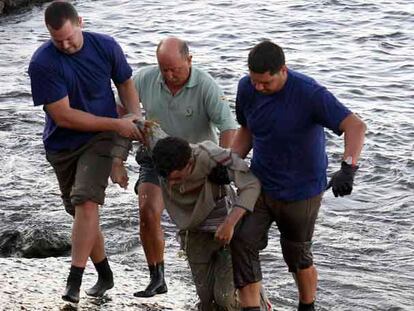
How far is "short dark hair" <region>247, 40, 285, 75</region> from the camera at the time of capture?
236 inches

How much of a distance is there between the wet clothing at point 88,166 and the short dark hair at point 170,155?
91cm

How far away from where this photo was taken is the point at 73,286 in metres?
6.68

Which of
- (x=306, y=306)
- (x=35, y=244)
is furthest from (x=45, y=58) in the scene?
(x=35, y=244)

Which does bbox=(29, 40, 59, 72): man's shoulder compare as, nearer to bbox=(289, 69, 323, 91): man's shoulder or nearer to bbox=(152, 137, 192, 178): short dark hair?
bbox=(152, 137, 192, 178): short dark hair

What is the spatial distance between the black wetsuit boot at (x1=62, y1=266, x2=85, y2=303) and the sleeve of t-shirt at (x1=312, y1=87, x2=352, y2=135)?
6.21ft

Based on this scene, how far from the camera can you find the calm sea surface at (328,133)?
9.14 m

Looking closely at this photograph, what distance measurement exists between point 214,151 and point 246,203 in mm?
368

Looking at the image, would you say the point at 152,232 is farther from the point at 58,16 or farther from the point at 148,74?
the point at 58,16

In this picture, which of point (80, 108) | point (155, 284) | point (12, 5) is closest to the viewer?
point (80, 108)

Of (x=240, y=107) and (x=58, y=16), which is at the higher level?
(x=58, y=16)

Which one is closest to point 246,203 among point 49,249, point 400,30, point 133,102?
point 133,102

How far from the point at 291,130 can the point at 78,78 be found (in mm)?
1439

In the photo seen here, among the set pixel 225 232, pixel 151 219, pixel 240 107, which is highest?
pixel 240 107

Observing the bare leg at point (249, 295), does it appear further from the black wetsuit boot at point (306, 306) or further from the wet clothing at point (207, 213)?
the black wetsuit boot at point (306, 306)
